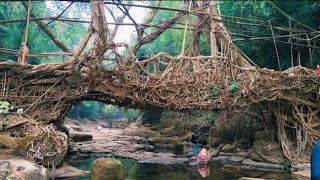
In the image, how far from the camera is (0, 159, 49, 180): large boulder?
6.82m

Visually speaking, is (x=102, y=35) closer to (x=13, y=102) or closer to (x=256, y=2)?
(x=13, y=102)

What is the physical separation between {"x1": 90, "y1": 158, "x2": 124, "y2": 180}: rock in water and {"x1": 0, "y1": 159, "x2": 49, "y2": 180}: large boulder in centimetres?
127

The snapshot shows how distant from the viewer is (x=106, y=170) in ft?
27.7

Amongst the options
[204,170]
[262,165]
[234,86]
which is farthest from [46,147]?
Answer: [262,165]

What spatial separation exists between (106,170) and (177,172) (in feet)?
10.7

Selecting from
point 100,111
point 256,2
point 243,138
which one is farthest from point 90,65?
point 100,111

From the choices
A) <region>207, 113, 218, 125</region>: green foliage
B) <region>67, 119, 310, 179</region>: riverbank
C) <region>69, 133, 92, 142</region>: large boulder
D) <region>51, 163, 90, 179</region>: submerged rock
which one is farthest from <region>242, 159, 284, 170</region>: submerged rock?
<region>69, 133, 92, 142</region>: large boulder

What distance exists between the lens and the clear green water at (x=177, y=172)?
33.3 feet

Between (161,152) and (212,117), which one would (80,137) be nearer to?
(161,152)

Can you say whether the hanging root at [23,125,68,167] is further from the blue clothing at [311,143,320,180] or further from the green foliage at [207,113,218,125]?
the green foliage at [207,113,218,125]

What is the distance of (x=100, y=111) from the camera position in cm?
4484

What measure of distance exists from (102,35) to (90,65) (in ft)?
4.41

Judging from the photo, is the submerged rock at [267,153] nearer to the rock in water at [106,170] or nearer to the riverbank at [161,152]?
the riverbank at [161,152]

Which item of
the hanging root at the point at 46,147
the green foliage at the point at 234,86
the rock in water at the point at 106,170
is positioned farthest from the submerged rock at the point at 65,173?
the green foliage at the point at 234,86
